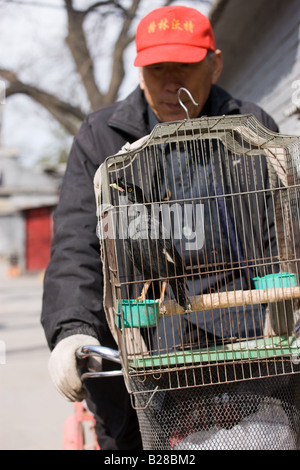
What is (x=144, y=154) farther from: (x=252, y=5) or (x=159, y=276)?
(x=252, y=5)

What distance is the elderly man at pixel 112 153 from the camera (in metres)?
1.89

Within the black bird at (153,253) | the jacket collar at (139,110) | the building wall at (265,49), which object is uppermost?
the building wall at (265,49)

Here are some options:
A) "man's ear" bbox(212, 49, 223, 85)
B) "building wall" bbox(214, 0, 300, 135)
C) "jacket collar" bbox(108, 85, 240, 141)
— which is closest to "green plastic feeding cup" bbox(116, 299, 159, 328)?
"jacket collar" bbox(108, 85, 240, 141)

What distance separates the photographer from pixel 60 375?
5.18 feet

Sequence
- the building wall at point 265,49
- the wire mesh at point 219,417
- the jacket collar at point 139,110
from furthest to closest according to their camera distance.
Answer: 1. the building wall at point 265,49
2. the jacket collar at point 139,110
3. the wire mesh at point 219,417

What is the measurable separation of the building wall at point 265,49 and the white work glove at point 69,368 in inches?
115

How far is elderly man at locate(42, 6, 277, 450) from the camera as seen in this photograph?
6.21ft

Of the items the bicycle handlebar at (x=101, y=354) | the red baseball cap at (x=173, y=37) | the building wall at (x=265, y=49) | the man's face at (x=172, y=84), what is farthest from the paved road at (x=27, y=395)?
the building wall at (x=265, y=49)

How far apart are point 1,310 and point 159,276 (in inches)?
450

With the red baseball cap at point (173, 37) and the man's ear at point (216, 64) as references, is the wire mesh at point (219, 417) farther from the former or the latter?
the man's ear at point (216, 64)

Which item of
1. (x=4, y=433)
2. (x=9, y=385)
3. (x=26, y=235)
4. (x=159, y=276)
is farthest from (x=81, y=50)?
(x=26, y=235)

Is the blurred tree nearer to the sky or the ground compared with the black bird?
nearer to the sky

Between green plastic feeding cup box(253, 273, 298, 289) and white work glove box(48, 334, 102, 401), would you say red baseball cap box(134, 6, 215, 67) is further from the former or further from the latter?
white work glove box(48, 334, 102, 401)

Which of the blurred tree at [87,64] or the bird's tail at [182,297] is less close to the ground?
the blurred tree at [87,64]
